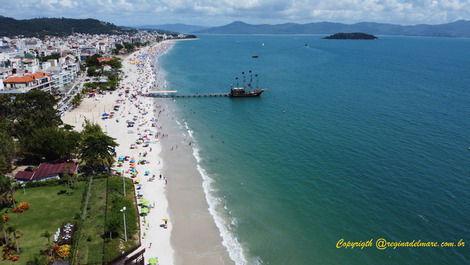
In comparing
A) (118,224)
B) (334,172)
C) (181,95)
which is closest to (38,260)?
(118,224)

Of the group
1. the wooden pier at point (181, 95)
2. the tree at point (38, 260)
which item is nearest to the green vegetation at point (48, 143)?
the tree at point (38, 260)

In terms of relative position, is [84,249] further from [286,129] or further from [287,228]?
[286,129]

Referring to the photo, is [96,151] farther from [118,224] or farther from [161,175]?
[118,224]

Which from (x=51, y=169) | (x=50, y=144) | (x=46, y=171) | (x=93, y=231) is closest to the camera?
(x=93, y=231)

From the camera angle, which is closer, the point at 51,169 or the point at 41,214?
the point at 41,214

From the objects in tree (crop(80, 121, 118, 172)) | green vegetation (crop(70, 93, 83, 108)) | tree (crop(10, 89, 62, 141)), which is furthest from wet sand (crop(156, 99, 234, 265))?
green vegetation (crop(70, 93, 83, 108))

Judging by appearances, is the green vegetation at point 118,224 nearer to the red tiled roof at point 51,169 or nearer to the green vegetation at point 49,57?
the red tiled roof at point 51,169

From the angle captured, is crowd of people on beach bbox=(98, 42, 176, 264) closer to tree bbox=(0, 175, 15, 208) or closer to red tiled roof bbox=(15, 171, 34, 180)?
red tiled roof bbox=(15, 171, 34, 180)
